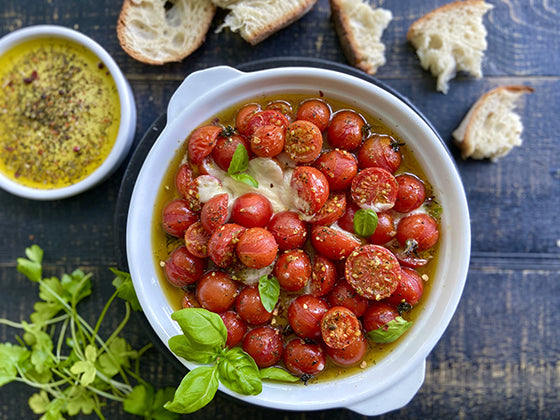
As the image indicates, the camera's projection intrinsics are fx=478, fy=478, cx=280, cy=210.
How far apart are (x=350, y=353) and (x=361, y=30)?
1.29 m

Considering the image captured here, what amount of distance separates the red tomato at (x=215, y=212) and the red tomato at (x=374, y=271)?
429 mm

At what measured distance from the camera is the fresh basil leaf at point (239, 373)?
1.45 m

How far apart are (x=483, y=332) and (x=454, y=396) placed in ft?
0.99

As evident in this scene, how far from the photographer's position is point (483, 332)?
2.04 meters

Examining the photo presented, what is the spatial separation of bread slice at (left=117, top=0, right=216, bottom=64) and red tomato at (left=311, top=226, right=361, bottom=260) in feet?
3.22

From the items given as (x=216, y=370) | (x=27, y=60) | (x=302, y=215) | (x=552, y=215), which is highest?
(x=27, y=60)

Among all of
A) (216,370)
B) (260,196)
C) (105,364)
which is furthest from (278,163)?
(105,364)

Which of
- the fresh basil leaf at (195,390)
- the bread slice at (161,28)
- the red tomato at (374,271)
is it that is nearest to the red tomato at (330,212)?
the red tomato at (374,271)

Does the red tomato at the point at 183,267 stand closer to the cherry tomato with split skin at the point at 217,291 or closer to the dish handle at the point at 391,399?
the cherry tomato with split skin at the point at 217,291

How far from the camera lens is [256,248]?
145cm

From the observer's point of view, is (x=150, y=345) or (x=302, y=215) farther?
(x=150, y=345)

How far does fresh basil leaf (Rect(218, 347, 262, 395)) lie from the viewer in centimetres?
145

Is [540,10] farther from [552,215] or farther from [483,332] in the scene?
[483,332]

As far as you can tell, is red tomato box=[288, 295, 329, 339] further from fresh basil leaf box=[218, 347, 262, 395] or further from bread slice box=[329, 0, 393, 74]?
bread slice box=[329, 0, 393, 74]
